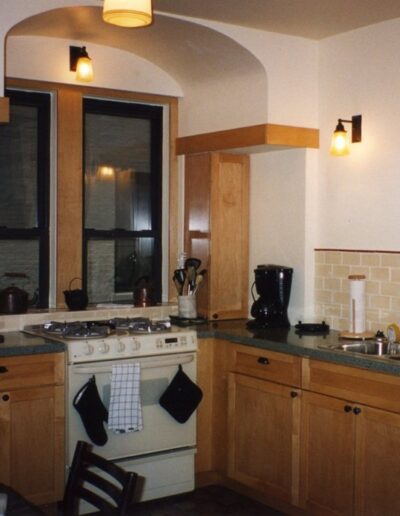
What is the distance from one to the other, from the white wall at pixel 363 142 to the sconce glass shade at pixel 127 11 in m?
2.51

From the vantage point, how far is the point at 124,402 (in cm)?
444

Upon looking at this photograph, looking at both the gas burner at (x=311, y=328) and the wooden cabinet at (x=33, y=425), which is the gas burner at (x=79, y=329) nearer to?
the wooden cabinet at (x=33, y=425)

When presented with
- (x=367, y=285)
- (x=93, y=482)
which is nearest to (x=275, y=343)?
(x=367, y=285)

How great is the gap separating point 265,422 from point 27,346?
4.61 ft

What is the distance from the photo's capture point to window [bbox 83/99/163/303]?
216 inches

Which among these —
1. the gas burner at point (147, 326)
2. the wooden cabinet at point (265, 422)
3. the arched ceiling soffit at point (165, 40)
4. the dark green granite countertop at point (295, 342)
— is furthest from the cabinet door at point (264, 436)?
the arched ceiling soffit at point (165, 40)

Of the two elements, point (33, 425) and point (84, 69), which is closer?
point (33, 425)

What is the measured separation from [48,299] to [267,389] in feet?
5.29

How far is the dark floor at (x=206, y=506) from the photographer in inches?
179

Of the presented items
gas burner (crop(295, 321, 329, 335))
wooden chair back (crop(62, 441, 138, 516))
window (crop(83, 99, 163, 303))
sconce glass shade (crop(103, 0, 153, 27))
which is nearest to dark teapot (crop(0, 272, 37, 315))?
window (crop(83, 99, 163, 303))

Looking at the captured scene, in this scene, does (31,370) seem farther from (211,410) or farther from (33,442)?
(211,410)

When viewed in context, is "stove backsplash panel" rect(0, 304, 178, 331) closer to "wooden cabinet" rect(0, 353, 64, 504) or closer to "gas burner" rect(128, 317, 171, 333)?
"gas burner" rect(128, 317, 171, 333)

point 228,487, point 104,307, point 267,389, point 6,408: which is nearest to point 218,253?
point 104,307

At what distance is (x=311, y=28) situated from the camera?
483 cm
